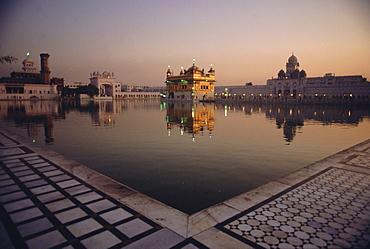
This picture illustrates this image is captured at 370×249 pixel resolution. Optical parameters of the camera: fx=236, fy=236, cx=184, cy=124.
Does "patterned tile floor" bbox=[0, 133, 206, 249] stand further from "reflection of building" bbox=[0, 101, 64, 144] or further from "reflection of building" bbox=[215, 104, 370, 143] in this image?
"reflection of building" bbox=[215, 104, 370, 143]

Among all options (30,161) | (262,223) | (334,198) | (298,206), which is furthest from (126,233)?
(30,161)

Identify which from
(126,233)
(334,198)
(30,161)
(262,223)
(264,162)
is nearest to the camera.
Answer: (126,233)

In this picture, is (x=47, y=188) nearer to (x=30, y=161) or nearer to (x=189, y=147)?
(x=30, y=161)

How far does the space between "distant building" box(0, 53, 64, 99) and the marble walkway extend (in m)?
94.6

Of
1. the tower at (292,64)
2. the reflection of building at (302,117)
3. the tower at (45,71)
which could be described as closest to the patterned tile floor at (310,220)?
the reflection of building at (302,117)

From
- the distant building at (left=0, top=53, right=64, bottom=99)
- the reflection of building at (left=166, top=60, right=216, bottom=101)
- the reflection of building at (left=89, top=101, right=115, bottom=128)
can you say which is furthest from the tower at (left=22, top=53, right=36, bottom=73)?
the reflection of building at (left=89, top=101, right=115, bottom=128)

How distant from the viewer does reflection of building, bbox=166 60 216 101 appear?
80375mm

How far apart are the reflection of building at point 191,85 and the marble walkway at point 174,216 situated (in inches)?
2817

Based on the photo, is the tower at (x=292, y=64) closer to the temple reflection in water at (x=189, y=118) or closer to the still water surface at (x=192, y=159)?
the temple reflection in water at (x=189, y=118)

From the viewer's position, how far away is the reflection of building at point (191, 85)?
80.4 m

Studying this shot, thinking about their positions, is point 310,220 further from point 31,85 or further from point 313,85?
point 31,85

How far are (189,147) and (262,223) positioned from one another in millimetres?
6139

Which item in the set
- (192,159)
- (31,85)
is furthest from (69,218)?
(31,85)

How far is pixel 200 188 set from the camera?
223 inches
